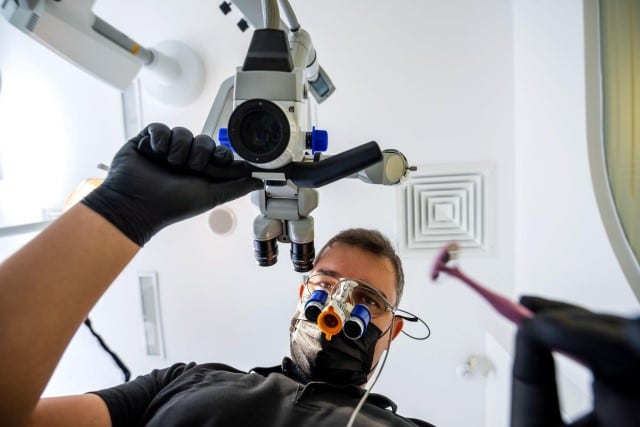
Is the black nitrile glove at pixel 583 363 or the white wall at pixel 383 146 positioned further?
the white wall at pixel 383 146

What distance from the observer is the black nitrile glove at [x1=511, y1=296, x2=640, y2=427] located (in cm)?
37

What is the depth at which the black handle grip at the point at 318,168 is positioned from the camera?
2.21ft

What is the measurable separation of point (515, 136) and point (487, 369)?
3.42 ft

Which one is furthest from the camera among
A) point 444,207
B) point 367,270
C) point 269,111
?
point 444,207

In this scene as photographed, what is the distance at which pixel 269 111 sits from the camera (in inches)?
26.5

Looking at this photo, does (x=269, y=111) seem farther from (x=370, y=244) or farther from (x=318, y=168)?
(x=370, y=244)

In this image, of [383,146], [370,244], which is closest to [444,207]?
[383,146]

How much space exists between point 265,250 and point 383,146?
916mm

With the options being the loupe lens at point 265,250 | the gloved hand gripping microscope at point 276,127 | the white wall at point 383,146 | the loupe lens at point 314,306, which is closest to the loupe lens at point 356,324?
the loupe lens at point 314,306

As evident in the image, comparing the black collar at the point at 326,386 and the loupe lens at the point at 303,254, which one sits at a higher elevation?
the loupe lens at the point at 303,254

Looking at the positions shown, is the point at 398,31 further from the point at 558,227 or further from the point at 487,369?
the point at 487,369

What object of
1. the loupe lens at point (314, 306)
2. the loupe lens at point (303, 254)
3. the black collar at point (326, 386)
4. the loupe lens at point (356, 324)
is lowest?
the black collar at point (326, 386)

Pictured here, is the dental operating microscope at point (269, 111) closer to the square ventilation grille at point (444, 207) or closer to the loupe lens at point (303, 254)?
the loupe lens at point (303, 254)

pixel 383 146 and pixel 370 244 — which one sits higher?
pixel 383 146
